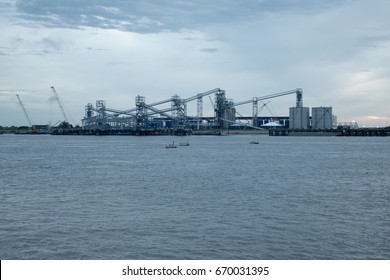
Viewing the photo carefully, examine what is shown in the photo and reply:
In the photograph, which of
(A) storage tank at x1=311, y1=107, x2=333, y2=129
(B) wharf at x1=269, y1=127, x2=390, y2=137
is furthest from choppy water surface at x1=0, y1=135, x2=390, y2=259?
(A) storage tank at x1=311, y1=107, x2=333, y2=129

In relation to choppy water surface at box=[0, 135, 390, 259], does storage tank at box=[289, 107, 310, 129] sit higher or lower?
higher

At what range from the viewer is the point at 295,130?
7515 inches

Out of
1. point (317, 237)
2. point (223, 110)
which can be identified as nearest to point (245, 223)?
point (317, 237)

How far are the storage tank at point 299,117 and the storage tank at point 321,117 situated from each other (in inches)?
96.1

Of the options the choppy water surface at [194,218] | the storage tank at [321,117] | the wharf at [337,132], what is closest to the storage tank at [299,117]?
the storage tank at [321,117]

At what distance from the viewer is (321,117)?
Answer: 647 ft

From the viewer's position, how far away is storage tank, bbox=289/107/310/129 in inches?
7677

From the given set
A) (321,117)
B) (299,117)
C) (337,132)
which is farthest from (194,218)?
(321,117)

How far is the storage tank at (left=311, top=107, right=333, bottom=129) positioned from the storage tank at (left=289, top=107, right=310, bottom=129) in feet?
8.01

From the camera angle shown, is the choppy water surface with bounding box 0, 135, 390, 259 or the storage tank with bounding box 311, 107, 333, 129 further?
the storage tank with bounding box 311, 107, 333, 129

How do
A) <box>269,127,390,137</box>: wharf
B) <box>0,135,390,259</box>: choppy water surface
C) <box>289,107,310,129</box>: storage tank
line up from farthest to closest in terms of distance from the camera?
→ <box>289,107,310,129</box>: storage tank → <box>269,127,390,137</box>: wharf → <box>0,135,390,259</box>: choppy water surface

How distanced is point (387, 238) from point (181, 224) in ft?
22.1

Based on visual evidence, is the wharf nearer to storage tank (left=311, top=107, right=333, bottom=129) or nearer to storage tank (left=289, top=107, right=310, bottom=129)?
storage tank (left=289, top=107, right=310, bottom=129)

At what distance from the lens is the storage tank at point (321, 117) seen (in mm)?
196500
